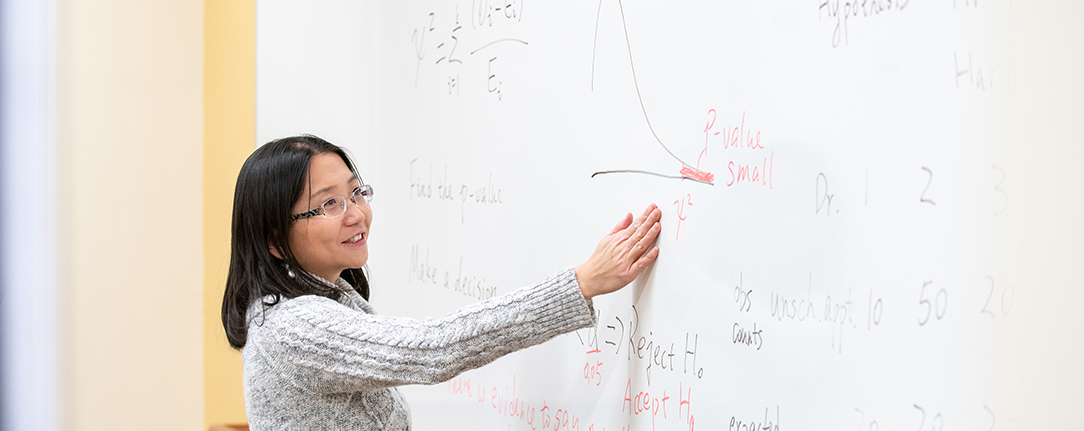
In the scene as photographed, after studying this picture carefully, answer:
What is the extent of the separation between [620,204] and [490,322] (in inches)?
9.9

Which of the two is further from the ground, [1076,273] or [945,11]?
[945,11]

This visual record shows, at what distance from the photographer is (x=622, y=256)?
999mm

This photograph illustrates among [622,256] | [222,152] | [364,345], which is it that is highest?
[222,152]

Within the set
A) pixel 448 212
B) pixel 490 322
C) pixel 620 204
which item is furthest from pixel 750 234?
pixel 448 212

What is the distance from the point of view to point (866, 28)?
776 millimetres

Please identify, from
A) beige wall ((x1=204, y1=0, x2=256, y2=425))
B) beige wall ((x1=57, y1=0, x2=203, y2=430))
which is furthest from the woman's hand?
beige wall ((x1=57, y1=0, x2=203, y2=430))

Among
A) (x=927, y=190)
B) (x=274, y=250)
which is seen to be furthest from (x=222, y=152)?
(x=927, y=190)

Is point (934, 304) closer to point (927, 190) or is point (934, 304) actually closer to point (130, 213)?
point (927, 190)

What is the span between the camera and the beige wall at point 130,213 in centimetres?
189

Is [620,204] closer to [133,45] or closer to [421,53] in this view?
[421,53]

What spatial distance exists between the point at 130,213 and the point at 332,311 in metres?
1.24

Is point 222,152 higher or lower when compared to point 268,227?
higher

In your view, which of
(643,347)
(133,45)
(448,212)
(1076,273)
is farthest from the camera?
(133,45)


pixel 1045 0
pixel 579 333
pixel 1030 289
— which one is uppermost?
pixel 1045 0
